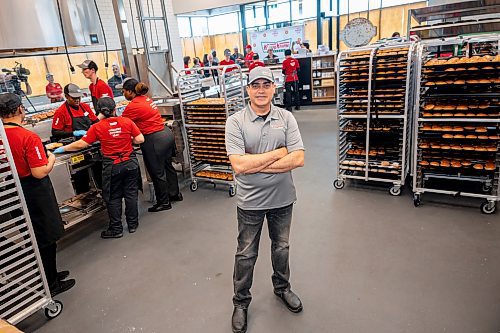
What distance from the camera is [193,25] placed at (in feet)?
49.9

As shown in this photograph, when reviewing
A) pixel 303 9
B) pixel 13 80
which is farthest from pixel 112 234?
pixel 303 9

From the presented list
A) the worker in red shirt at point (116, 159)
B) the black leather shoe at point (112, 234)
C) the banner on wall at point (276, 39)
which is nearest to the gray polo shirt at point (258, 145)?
the worker in red shirt at point (116, 159)

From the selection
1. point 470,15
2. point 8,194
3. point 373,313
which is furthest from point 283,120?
point 470,15

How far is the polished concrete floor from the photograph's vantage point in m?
2.45

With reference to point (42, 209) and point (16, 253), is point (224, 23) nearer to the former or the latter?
point (42, 209)

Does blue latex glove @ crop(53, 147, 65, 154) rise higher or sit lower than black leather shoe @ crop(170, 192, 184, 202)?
higher

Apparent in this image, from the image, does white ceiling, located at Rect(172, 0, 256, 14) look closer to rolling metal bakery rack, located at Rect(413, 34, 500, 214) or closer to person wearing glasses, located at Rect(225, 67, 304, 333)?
rolling metal bakery rack, located at Rect(413, 34, 500, 214)

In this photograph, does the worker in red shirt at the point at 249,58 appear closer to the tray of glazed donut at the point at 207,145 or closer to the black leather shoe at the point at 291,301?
the tray of glazed donut at the point at 207,145

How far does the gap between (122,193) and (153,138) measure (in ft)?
2.52

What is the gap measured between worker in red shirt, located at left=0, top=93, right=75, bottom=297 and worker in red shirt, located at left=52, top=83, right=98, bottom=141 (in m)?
1.55

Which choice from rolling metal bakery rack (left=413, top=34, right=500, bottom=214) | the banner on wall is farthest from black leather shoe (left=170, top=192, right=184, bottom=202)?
the banner on wall

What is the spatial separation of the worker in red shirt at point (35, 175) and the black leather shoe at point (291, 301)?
6.19 feet

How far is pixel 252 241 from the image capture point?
2.29 metres

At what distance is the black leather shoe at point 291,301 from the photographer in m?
2.50
